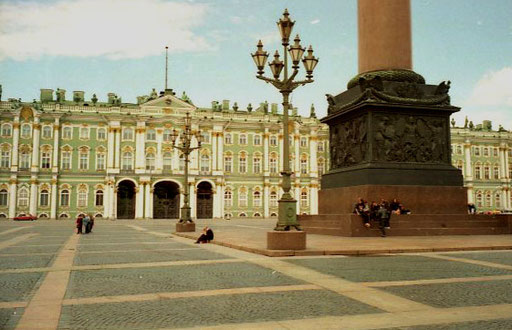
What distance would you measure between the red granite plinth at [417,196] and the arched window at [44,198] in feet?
167

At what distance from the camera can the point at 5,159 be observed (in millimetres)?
61812

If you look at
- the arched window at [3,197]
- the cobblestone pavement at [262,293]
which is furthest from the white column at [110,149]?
the cobblestone pavement at [262,293]

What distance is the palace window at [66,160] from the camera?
63.8 m

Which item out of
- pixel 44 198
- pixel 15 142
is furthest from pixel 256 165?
pixel 15 142

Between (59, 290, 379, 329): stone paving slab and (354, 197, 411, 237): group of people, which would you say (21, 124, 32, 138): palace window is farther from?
(59, 290, 379, 329): stone paving slab

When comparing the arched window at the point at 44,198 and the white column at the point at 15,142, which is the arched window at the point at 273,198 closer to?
the arched window at the point at 44,198

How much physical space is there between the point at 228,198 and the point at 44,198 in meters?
22.5

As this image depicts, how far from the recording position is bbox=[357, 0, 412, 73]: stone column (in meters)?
19.9

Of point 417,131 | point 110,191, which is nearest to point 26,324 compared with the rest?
point 417,131

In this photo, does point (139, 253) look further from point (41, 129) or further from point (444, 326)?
point (41, 129)

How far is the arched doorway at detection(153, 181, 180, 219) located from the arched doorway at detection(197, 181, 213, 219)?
9.38 ft

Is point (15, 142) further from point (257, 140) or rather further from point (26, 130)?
point (257, 140)

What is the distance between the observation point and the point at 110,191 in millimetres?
63594

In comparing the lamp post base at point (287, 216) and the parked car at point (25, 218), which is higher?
the lamp post base at point (287, 216)
